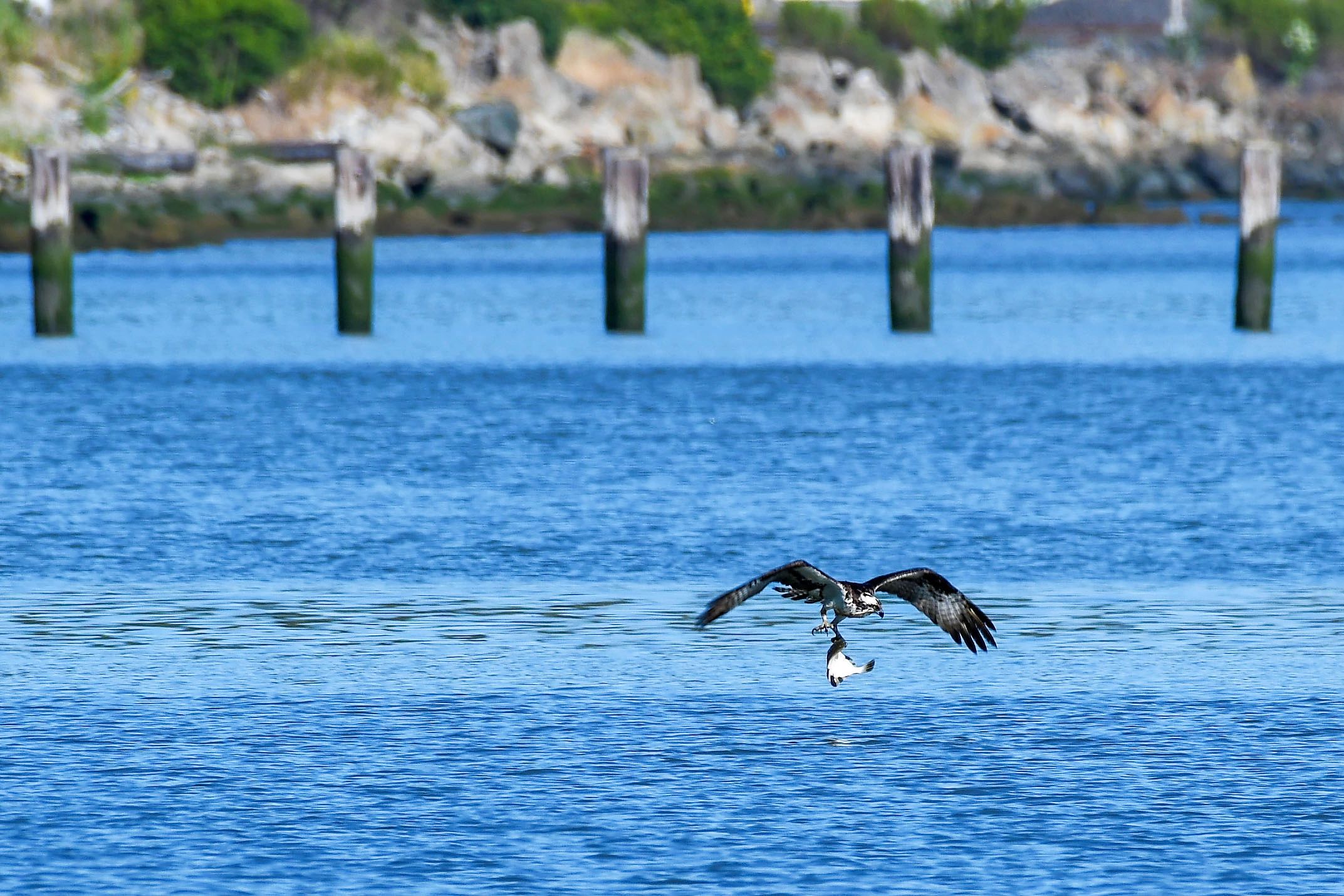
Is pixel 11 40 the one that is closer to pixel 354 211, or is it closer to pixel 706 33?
pixel 706 33

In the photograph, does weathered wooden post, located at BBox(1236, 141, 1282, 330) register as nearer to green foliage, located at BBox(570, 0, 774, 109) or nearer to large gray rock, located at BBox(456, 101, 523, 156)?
large gray rock, located at BBox(456, 101, 523, 156)

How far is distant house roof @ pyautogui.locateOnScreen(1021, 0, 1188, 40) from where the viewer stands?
148 meters

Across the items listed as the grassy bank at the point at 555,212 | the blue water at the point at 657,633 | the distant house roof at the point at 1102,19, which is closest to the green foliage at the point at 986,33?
the distant house roof at the point at 1102,19

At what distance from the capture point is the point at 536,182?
250 ft

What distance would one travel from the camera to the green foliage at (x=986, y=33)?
396ft

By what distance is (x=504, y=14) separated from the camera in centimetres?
9512

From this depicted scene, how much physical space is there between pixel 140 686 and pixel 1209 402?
615 inches

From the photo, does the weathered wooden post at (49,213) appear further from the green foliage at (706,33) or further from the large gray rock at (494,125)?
the green foliage at (706,33)

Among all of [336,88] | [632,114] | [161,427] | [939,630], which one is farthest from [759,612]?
[632,114]

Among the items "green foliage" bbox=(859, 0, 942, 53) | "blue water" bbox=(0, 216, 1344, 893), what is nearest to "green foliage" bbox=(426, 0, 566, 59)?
"green foliage" bbox=(859, 0, 942, 53)

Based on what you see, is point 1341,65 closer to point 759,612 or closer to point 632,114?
point 632,114

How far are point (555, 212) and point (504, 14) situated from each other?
23983mm

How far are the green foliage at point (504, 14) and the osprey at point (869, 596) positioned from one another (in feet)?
285

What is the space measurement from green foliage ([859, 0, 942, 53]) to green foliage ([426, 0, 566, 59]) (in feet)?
85.1
